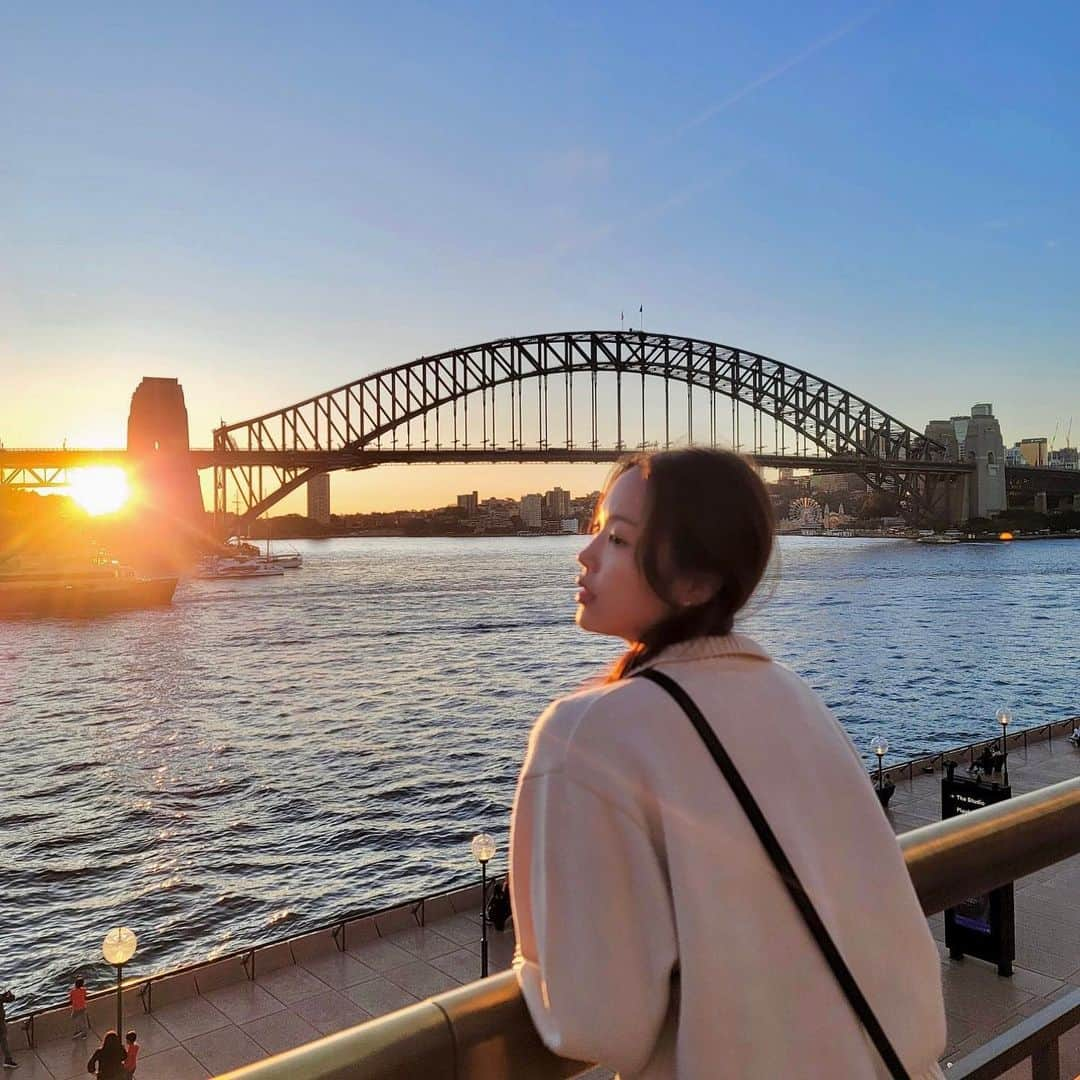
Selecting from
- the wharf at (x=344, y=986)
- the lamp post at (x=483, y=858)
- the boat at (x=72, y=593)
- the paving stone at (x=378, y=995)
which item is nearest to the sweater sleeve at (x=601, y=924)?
the wharf at (x=344, y=986)

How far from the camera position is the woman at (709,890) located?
0.94 m

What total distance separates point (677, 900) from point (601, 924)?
7 cm

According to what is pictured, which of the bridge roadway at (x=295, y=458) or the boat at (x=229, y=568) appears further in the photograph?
the boat at (x=229, y=568)

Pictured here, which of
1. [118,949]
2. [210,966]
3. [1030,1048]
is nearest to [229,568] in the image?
[210,966]

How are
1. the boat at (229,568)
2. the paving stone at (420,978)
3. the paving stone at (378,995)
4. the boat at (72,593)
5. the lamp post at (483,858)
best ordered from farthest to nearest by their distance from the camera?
1. the boat at (229,568)
2. the boat at (72,593)
3. the lamp post at (483,858)
4. the paving stone at (420,978)
5. the paving stone at (378,995)

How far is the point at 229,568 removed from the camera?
96.3 meters

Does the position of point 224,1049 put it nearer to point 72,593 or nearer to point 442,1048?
point 442,1048

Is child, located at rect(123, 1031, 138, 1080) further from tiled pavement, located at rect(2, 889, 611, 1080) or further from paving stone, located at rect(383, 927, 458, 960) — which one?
paving stone, located at rect(383, 927, 458, 960)

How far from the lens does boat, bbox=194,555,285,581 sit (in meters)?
95.8

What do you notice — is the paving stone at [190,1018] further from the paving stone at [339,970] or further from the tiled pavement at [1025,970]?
the tiled pavement at [1025,970]

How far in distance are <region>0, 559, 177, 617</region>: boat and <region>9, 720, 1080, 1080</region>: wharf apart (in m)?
59.2

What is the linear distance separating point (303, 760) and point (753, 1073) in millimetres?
25872

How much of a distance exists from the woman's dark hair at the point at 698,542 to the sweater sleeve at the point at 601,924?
23 centimetres

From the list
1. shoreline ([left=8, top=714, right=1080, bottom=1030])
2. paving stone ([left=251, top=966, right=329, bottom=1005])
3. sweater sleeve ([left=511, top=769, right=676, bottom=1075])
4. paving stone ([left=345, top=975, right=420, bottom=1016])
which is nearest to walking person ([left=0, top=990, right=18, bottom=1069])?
shoreline ([left=8, top=714, right=1080, bottom=1030])
